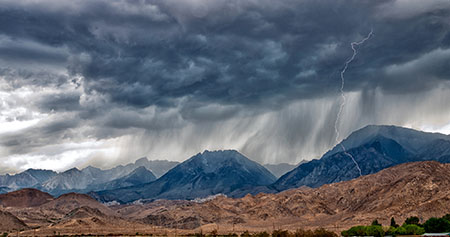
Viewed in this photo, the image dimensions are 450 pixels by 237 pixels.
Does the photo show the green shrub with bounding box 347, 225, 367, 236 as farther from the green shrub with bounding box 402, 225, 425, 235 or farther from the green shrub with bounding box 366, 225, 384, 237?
the green shrub with bounding box 402, 225, 425, 235

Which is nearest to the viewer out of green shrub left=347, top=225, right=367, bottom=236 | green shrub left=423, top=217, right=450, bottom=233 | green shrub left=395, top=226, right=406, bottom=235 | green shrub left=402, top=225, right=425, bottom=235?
green shrub left=423, top=217, right=450, bottom=233

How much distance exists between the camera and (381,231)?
459ft

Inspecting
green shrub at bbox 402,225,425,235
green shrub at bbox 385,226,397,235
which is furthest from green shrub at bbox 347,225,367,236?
green shrub at bbox 402,225,425,235

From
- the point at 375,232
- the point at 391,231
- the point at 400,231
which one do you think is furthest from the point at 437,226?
the point at 375,232

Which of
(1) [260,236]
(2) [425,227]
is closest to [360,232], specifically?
(2) [425,227]

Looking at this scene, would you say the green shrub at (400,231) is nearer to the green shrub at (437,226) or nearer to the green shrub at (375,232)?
the green shrub at (375,232)

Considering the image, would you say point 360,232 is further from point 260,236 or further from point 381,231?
point 260,236

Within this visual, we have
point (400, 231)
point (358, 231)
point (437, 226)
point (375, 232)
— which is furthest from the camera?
point (358, 231)

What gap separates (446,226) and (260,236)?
51.8 metres

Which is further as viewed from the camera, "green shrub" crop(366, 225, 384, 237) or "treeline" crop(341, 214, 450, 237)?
"green shrub" crop(366, 225, 384, 237)

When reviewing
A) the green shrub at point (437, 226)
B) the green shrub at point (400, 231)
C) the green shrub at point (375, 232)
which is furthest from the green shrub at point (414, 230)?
the green shrub at point (375, 232)

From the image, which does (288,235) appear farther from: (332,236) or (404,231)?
(404,231)

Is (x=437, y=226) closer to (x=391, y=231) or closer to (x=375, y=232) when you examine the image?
(x=391, y=231)

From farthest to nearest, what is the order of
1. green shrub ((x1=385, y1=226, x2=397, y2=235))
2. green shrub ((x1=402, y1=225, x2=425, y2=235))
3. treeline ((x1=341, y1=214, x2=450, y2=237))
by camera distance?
green shrub ((x1=385, y1=226, x2=397, y2=235)) → treeline ((x1=341, y1=214, x2=450, y2=237)) → green shrub ((x1=402, y1=225, x2=425, y2=235))
